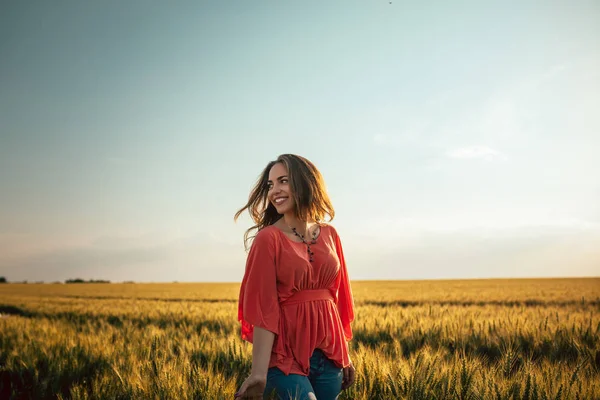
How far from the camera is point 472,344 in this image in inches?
222

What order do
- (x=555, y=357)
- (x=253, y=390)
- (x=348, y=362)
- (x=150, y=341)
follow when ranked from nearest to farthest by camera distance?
(x=253, y=390), (x=348, y=362), (x=555, y=357), (x=150, y=341)

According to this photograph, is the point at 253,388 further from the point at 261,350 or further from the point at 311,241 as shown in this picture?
the point at 311,241

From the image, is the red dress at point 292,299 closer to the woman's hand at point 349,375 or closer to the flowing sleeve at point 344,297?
the woman's hand at point 349,375

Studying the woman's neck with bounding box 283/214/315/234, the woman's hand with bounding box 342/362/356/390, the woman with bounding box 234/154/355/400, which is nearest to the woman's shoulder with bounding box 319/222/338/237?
the woman with bounding box 234/154/355/400

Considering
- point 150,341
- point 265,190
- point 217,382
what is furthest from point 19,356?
point 265,190

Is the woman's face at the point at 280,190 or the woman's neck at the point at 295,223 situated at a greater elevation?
the woman's face at the point at 280,190

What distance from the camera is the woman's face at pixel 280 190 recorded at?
241cm

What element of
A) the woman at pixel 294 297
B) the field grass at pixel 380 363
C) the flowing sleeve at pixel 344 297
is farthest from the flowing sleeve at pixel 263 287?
the field grass at pixel 380 363

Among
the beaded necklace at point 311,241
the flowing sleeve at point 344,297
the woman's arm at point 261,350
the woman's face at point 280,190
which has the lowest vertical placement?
the woman's arm at point 261,350

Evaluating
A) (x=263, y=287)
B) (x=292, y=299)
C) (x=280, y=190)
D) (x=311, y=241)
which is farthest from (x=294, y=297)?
(x=280, y=190)

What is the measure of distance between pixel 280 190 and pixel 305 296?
Answer: 578mm

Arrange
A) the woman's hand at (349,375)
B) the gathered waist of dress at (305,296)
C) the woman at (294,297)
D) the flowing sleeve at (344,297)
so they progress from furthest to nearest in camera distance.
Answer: the flowing sleeve at (344,297) → the woman's hand at (349,375) → the gathered waist of dress at (305,296) → the woman at (294,297)

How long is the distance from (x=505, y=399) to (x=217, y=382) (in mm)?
1804

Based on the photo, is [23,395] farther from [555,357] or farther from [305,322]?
[555,357]
